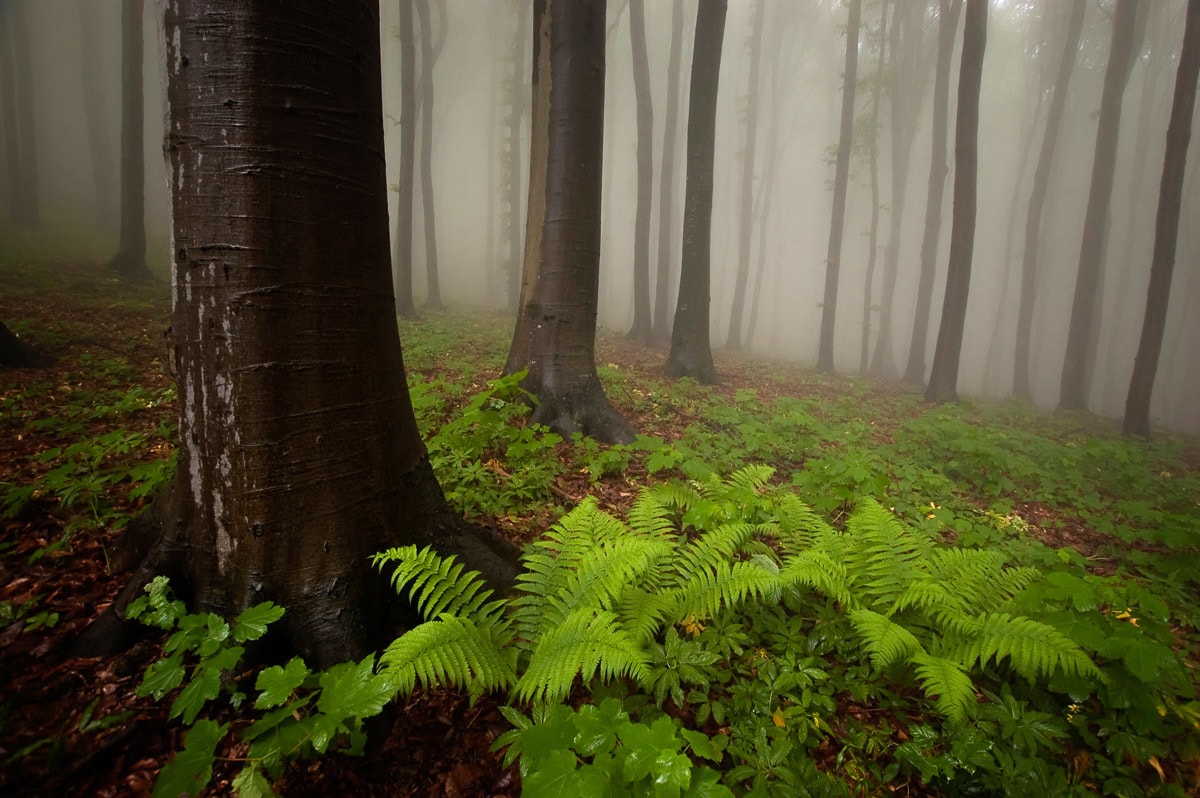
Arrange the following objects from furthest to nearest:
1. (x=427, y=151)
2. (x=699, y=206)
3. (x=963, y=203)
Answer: (x=427, y=151), (x=963, y=203), (x=699, y=206)

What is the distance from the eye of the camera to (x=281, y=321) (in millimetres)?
1899

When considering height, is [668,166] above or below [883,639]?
above

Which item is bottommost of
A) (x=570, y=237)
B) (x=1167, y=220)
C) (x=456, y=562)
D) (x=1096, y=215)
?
(x=456, y=562)

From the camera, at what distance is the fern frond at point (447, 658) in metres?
1.63

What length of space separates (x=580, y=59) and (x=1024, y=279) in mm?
21571

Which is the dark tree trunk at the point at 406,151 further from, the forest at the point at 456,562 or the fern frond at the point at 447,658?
the fern frond at the point at 447,658

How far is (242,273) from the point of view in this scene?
1.84 metres

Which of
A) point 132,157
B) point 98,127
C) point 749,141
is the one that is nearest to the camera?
point 132,157

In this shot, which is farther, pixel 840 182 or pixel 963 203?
pixel 840 182

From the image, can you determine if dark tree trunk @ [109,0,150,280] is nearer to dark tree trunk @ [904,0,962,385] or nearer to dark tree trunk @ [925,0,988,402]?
dark tree trunk @ [925,0,988,402]

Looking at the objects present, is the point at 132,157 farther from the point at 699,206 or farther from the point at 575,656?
the point at 575,656

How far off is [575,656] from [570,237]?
414 cm

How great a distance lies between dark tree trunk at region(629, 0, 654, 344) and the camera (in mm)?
13562

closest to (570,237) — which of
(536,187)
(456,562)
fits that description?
(536,187)
